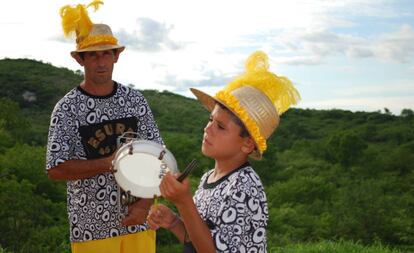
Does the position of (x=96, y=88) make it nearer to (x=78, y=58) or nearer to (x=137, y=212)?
(x=78, y=58)

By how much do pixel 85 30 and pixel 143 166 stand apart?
1293mm

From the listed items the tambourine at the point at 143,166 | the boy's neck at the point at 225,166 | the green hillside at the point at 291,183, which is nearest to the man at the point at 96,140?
the tambourine at the point at 143,166

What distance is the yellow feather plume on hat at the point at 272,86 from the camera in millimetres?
2852

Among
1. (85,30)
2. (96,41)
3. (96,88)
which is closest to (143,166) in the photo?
(96,88)

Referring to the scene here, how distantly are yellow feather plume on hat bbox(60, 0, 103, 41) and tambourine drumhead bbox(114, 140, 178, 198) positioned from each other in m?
1.14

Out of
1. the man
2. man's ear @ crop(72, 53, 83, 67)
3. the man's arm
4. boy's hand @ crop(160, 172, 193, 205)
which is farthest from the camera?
man's ear @ crop(72, 53, 83, 67)

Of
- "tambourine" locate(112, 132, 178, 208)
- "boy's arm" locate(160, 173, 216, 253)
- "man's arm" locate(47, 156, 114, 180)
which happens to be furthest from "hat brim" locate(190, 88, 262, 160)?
"man's arm" locate(47, 156, 114, 180)

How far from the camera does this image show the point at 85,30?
12.8 ft

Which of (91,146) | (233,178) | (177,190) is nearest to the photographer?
(177,190)

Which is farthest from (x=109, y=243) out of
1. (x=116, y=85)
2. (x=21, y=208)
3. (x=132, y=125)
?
(x=21, y=208)

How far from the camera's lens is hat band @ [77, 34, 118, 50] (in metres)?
3.81

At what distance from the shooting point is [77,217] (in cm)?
381

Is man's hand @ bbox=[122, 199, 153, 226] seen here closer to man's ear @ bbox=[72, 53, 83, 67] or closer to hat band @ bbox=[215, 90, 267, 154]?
man's ear @ bbox=[72, 53, 83, 67]

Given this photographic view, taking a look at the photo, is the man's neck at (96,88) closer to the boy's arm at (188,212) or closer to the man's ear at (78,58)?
the man's ear at (78,58)
